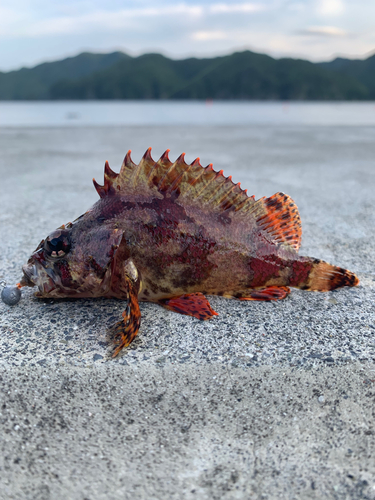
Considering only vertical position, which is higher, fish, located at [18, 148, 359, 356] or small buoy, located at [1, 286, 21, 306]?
fish, located at [18, 148, 359, 356]

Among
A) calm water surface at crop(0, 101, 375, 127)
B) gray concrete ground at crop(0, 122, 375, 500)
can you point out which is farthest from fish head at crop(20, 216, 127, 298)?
calm water surface at crop(0, 101, 375, 127)

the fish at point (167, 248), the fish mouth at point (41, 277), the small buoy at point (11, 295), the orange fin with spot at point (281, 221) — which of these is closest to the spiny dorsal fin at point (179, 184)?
the fish at point (167, 248)

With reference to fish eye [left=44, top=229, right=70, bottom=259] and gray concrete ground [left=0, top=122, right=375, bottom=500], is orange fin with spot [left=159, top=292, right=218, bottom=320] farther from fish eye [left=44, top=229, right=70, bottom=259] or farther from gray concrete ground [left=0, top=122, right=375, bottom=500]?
fish eye [left=44, top=229, right=70, bottom=259]

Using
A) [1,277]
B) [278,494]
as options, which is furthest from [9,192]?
[278,494]

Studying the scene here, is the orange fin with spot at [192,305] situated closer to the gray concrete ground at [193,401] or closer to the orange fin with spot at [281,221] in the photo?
the gray concrete ground at [193,401]

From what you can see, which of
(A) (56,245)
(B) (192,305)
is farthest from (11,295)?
(B) (192,305)

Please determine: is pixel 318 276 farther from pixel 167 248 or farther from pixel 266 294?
pixel 167 248

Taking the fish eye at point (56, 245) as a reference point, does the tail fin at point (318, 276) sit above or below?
below

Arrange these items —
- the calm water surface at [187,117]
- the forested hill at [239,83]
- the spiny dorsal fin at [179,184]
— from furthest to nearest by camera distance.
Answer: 1. the forested hill at [239,83]
2. the calm water surface at [187,117]
3. the spiny dorsal fin at [179,184]
